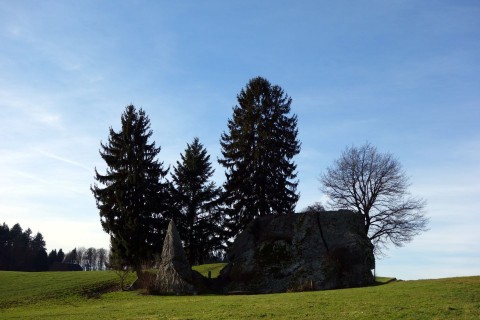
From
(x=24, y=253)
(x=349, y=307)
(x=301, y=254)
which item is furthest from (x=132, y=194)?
(x=24, y=253)

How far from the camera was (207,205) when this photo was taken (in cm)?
4728

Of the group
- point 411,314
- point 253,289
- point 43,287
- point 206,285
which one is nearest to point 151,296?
point 206,285

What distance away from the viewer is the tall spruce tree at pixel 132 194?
4016 centimetres

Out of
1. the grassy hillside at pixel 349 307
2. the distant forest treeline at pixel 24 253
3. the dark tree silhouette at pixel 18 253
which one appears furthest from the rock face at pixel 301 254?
the dark tree silhouette at pixel 18 253

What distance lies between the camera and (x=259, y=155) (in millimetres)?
45969

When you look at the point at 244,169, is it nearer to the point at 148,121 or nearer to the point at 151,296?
the point at 148,121

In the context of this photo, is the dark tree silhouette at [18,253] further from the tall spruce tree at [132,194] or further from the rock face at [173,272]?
the rock face at [173,272]

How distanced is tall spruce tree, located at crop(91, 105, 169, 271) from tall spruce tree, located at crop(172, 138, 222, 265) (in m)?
3.21

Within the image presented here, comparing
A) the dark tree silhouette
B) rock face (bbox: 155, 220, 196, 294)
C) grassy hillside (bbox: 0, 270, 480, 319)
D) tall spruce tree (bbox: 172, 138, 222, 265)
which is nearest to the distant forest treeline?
the dark tree silhouette

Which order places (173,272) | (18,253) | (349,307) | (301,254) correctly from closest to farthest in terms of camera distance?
(349,307) < (301,254) < (173,272) < (18,253)

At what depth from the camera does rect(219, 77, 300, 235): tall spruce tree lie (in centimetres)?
4550

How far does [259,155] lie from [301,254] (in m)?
13.8

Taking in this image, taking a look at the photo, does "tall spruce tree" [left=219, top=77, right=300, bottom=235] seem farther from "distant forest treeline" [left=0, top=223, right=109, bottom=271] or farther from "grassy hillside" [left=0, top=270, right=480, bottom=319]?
"distant forest treeline" [left=0, top=223, right=109, bottom=271]

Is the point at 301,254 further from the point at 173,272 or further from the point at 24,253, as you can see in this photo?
the point at 24,253
